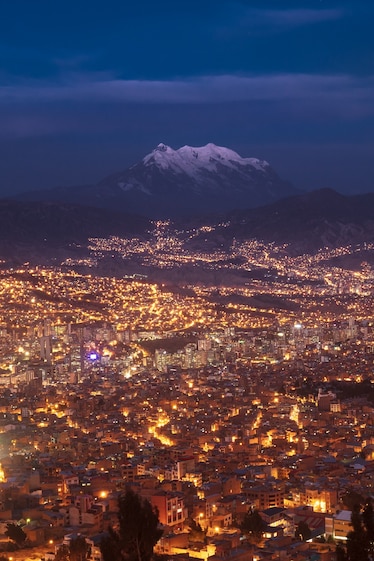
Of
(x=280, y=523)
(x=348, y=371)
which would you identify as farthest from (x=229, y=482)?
(x=348, y=371)

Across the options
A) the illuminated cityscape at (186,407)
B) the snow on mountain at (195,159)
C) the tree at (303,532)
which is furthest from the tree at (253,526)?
the snow on mountain at (195,159)

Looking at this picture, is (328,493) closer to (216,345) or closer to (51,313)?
(216,345)

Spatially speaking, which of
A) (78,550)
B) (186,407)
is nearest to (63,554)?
(78,550)

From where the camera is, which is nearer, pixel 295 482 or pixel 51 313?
pixel 295 482

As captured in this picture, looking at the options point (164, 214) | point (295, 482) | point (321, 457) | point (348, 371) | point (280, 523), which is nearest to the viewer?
point (280, 523)

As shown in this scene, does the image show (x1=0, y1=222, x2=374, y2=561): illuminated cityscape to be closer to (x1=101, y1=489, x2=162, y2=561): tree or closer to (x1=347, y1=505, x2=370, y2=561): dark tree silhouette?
(x1=101, y1=489, x2=162, y2=561): tree

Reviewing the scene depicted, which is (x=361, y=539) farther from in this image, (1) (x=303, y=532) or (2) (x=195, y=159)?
(2) (x=195, y=159)

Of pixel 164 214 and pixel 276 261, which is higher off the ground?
pixel 164 214
